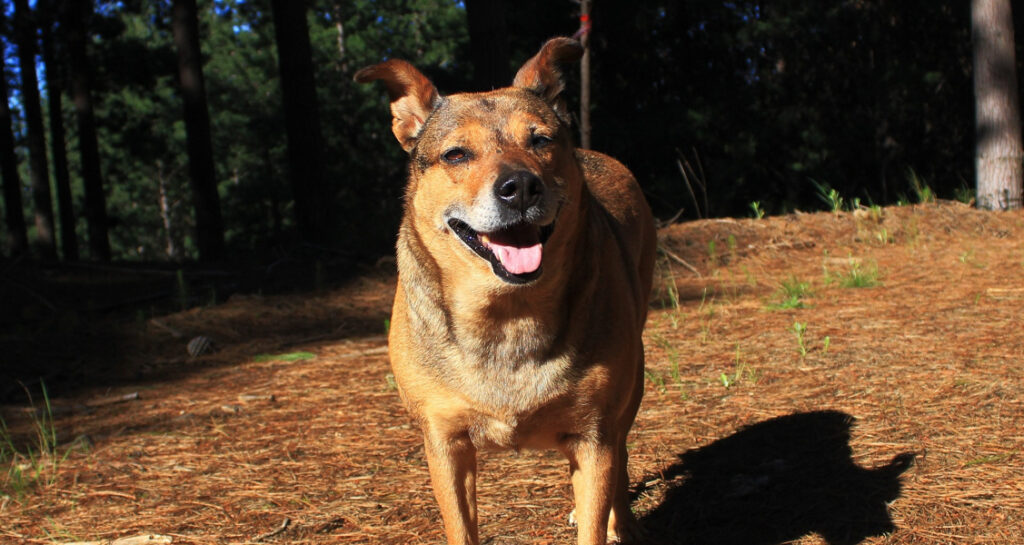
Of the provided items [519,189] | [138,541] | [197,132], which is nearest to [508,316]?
[519,189]

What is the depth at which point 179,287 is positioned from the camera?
915 cm

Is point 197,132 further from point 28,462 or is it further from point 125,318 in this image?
point 28,462

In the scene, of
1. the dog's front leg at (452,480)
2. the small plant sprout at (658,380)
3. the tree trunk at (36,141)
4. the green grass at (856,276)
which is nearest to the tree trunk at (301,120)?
the green grass at (856,276)

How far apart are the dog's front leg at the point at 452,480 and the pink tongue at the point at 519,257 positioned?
67 cm

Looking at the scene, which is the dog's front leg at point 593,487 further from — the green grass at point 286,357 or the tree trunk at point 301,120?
the tree trunk at point 301,120

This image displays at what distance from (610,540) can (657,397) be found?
5.25 ft

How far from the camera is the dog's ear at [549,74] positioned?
3.84 metres

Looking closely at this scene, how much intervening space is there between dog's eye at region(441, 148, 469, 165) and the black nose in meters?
0.34

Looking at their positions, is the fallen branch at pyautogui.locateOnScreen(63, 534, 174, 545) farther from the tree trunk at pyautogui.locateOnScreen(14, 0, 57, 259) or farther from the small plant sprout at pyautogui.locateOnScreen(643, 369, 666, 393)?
the tree trunk at pyautogui.locateOnScreen(14, 0, 57, 259)

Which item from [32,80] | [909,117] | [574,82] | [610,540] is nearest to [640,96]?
[574,82]

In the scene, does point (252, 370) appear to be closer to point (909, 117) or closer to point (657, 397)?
point (657, 397)

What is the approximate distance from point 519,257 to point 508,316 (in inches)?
10.2

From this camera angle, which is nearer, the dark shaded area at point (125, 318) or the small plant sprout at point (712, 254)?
the dark shaded area at point (125, 318)

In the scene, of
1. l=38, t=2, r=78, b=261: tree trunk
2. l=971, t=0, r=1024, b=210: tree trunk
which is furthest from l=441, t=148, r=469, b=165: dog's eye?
l=38, t=2, r=78, b=261: tree trunk
